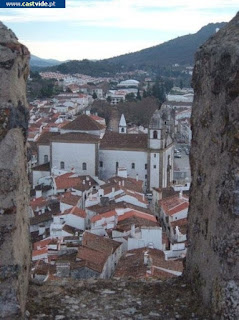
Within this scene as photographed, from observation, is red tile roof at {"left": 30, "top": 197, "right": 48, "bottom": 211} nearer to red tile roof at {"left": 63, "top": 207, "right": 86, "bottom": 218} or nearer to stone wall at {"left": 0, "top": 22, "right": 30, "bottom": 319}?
red tile roof at {"left": 63, "top": 207, "right": 86, "bottom": 218}

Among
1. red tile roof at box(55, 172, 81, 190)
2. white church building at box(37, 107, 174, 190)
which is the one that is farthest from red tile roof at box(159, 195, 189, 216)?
white church building at box(37, 107, 174, 190)

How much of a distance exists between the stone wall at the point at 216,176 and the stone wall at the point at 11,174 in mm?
1268

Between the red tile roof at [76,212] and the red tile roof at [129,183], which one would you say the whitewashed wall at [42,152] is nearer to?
the red tile roof at [129,183]

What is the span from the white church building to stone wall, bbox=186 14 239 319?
25615 millimetres

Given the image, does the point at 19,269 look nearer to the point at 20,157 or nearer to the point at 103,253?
the point at 20,157

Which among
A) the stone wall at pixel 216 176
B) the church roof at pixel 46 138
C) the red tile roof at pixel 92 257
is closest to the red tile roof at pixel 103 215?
the red tile roof at pixel 92 257

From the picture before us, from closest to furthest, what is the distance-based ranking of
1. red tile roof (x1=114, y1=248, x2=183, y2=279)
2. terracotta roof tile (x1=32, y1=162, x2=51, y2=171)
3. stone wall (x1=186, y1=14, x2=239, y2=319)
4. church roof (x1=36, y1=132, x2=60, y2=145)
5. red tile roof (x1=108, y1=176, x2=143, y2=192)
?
stone wall (x1=186, y1=14, x2=239, y2=319) < red tile roof (x1=114, y1=248, x2=183, y2=279) < red tile roof (x1=108, y1=176, x2=143, y2=192) < terracotta roof tile (x1=32, y1=162, x2=51, y2=171) < church roof (x1=36, y1=132, x2=60, y2=145)

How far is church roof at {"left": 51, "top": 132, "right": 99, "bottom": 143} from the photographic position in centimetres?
3048

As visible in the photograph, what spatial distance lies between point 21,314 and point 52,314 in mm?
381

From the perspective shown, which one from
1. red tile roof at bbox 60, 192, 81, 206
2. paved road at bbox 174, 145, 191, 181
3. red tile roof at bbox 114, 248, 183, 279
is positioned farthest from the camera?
paved road at bbox 174, 145, 191, 181

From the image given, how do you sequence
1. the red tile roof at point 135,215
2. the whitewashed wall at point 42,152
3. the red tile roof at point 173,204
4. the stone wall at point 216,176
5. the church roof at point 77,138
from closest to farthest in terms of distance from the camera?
the stone wall at point 216,176
the red tile roof at point 135,215
the red tile roof at point 173,204
the church roof at point 77,138
the whitewashed wall at point 42,152

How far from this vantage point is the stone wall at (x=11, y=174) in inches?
148

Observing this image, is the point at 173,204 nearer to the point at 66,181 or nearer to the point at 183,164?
the point at 66,181

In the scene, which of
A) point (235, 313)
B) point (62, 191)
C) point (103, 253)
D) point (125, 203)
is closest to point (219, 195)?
point (235, 313)
